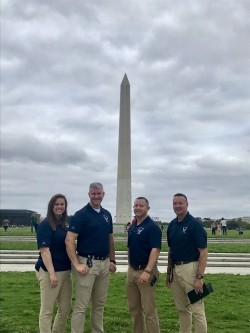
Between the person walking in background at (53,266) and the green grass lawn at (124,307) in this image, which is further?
the green grass lawn at (124,307)

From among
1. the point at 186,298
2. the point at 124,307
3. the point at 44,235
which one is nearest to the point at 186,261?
the point at 186,298

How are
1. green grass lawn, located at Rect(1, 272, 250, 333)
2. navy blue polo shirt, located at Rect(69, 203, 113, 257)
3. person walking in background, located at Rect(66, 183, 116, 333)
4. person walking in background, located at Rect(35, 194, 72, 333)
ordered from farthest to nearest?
green grass lawn, located at Rect(1, 272, 250, 333), navy blue polo shirt, located at Rect(69, 203, 113, 257), person walking in background, located at Rect(66, 183, 116, 333), person walking in background, located at Rect(35, 194, 72, 333)

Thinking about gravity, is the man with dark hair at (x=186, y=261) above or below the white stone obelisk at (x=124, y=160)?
below

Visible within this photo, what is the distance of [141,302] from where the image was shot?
16.8 feet

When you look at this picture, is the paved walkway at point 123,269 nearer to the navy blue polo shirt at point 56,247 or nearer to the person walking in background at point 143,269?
the person walking in background at point 143,269

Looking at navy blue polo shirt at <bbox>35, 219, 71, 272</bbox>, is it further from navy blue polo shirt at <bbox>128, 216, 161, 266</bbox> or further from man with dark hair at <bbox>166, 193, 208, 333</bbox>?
man with dark hair at <bbox>166, 193, 208, 333</bbox>

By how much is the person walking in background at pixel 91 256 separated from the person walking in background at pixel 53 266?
0.45 feet

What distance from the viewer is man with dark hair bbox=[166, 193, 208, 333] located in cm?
480

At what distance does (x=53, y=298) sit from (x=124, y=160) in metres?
31.7

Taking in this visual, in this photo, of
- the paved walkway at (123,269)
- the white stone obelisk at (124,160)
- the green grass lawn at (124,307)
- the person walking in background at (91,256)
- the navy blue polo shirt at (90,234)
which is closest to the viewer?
the person walking in background at (91,256)

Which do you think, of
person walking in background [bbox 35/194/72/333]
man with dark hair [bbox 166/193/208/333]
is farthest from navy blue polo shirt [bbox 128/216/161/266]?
person walking in background [bbox 35/194/72/333]

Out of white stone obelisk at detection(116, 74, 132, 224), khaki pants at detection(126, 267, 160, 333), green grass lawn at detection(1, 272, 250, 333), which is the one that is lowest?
green grass lawn at detection(1, 272, 250, 333)

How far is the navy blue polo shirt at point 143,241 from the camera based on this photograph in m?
4.95

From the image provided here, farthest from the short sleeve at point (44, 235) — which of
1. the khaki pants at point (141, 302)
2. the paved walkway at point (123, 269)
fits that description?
the paved walkway at point (123, 269)
